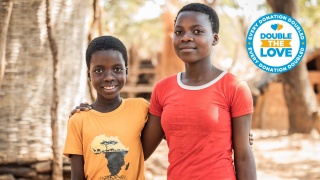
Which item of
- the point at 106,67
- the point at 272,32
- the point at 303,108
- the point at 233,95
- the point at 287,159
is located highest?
the point at 272,32

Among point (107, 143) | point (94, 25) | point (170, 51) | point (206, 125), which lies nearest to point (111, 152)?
point (107, 143)

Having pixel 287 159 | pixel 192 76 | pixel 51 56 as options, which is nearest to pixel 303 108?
pixel 287 159

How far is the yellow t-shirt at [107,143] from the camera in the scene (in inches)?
85.0

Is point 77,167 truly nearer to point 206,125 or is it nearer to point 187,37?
point 206,125

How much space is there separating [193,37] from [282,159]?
6.59 metres

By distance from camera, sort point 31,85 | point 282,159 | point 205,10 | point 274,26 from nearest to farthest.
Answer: point 205,10 < point 31,85 < point 274,26 < point 282,159

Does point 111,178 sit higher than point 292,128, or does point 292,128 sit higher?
point 111,178

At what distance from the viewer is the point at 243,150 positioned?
6.51ft

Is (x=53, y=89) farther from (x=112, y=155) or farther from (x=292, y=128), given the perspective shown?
(x=292, y=128)

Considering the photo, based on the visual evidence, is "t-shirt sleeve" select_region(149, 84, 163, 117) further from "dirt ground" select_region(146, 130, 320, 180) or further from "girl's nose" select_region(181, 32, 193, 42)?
"dirt ground" select_region(146, 130, 320, 180)

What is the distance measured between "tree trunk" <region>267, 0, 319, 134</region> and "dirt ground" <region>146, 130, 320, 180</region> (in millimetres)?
300

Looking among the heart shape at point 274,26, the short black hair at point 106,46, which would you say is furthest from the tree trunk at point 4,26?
the heart shape at point 274,26

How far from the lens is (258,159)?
8164mm

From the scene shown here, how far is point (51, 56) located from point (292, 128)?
25.8 ft
